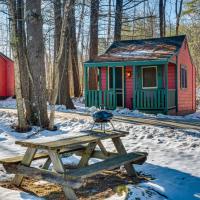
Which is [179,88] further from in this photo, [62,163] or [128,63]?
[62,163]

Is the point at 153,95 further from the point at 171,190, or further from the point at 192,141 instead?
the point at 171,190

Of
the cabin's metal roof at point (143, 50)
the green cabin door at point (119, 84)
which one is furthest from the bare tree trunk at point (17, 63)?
the green cabin door at point (119, 84)

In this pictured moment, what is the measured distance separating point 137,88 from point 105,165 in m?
11.3

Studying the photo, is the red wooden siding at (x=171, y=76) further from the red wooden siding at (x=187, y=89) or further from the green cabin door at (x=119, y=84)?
the green cabin door at (x=119, y=84)

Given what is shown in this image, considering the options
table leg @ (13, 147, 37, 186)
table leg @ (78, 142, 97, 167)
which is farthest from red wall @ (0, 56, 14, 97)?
table leg @ (13, 147, 37, 186)

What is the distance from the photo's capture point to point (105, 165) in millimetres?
5590

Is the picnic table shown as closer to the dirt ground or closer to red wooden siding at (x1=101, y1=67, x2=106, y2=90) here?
the dirt ground

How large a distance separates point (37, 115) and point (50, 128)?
668 mm

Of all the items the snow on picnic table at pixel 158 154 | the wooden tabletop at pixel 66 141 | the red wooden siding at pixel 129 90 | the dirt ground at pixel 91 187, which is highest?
the red wooden siding at pixel 129 90

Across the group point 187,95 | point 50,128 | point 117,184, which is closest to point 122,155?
point 117,184

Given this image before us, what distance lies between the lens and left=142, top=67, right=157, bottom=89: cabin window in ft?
54.3

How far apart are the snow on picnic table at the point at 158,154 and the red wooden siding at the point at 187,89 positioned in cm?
713

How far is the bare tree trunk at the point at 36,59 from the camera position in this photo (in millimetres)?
10418

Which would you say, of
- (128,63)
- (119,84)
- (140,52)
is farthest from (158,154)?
(140,52)
